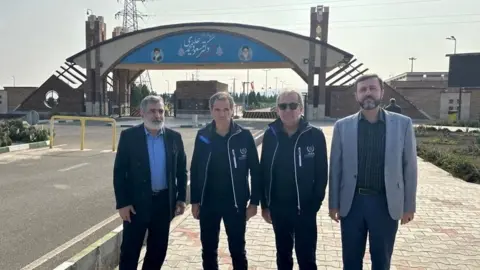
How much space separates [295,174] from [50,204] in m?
4.70

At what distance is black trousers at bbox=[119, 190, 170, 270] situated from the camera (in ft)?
11.2

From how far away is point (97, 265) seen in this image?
370 cm

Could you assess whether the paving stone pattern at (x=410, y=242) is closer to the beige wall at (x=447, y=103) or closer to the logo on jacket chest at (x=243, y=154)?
the logo on jacket chest at (x=243, y=154)

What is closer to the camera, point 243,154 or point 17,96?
point 243,154

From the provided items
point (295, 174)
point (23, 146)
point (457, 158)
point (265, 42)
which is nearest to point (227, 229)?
point (295, 174)

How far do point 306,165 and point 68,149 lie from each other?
12.3 metres

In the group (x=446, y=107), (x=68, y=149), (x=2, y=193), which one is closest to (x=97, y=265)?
(x=2, y=193)

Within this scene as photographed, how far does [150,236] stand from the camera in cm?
351

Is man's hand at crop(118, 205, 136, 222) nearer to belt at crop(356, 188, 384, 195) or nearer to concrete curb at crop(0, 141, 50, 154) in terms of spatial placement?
belt at crop(356, 188, 384, 195)

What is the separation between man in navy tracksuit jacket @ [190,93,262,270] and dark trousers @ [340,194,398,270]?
80 cm

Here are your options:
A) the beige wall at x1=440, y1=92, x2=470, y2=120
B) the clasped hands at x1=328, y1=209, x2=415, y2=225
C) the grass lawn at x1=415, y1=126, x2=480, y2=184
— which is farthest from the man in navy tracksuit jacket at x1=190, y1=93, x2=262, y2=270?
the beige wall at x1=440, y1=92, x2=470, y2=120

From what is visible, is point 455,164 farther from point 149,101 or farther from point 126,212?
point 126,212

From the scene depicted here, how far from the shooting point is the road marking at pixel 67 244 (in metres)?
4.06

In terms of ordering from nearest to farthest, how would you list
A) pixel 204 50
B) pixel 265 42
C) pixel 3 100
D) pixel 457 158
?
pixel 457 158 → pixel 265 42 → pixel 204 50 → pixel 3 100
